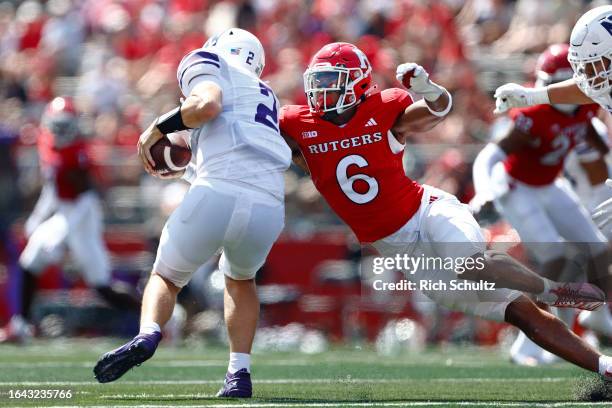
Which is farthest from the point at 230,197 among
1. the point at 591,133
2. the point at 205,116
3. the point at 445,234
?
the point at 591,133

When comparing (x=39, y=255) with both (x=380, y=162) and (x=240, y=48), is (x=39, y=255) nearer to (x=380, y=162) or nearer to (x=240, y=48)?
(x=240, y=48)

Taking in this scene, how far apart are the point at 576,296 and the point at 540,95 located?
1240 mm

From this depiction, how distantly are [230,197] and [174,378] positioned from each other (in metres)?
1.92

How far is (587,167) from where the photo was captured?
30.2 feet

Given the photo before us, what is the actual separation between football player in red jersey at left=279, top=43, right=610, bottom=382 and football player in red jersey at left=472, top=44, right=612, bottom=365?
7.01ft

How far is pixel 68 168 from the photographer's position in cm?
1092

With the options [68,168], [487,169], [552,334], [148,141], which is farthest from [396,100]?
[68,168]

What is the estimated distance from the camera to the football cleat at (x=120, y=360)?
5223mm

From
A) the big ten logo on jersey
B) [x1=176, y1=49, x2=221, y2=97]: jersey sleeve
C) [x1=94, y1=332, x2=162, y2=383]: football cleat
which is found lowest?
[x1=94, y1=332, x2=162, y2=383]: football cleat

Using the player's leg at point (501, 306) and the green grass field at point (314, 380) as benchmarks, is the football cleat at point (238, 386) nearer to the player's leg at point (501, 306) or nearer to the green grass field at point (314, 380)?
the green grass field at point (314, 380)

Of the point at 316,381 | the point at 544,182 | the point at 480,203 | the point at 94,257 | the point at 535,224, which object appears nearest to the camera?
the point at 316,381

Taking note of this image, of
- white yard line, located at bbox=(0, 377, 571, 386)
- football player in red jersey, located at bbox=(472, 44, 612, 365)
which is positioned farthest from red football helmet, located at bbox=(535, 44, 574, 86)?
white yard line, located at bbox=(0, 377, 571, 386)

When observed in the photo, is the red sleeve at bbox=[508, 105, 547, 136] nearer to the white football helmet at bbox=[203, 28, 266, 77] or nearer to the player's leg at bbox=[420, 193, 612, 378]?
the player's leg at bbox=[420, 193, 612, 378]

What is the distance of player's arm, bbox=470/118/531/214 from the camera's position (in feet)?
27.5
